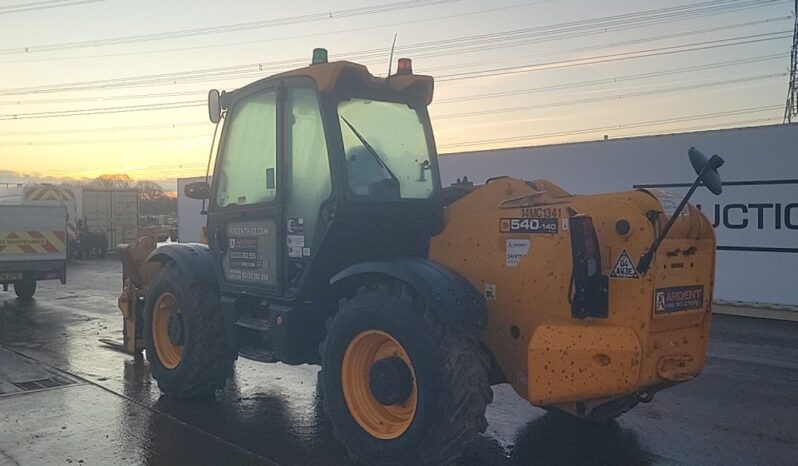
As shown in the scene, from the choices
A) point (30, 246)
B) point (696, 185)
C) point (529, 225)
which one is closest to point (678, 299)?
point (696, 185)

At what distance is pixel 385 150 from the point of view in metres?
5.45

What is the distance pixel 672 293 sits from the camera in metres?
4.29

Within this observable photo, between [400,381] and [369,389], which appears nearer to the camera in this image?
[400,381]

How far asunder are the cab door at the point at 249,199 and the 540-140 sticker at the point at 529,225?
177 cm

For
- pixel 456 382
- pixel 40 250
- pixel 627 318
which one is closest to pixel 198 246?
pixel 456 382

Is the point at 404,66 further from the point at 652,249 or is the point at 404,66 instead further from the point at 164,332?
the point at 164,332

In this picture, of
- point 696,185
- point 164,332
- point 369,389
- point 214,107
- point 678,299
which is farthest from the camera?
point 164,332

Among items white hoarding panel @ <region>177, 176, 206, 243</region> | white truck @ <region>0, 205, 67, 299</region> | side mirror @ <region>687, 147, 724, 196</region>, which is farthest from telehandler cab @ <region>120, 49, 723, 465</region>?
white hoarding panel @ <region>177, 176, 206, 243</region>

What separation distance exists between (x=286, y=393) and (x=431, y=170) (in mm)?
2696

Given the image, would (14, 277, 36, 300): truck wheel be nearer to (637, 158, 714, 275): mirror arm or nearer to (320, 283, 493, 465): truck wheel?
(320, 283, 493, 465): truck wheel

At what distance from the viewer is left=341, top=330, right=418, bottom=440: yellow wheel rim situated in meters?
4.75

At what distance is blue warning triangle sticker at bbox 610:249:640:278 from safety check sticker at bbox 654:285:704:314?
18cm

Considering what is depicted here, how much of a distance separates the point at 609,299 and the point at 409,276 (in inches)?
46.9

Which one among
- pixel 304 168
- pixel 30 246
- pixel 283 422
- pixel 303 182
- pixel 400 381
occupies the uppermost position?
pixel 304 168
